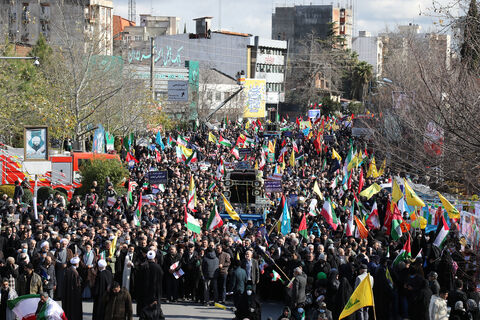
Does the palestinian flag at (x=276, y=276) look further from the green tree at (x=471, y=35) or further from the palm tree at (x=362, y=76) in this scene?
Answer: the palm tree at (x=362, y=76)

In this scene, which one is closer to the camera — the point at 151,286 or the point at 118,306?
the point at 118,306

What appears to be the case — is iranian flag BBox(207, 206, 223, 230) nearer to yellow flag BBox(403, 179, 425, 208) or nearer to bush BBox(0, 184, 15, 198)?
yellow flag BBox(403, 179, 425, 208)

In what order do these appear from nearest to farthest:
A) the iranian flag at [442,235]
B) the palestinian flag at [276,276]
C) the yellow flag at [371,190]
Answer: the palestinian flag at [276,276], the iranian flag at [442,235], the yellow flag at [371,190]

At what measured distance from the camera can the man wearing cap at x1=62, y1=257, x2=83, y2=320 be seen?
14562 mm

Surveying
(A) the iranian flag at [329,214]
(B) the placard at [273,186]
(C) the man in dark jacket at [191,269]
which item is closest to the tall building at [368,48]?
(B) the placard at [273,186]

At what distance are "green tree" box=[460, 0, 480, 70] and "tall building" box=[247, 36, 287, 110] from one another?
7576cm

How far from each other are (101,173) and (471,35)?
17157mm

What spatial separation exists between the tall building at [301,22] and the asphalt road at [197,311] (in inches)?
4071

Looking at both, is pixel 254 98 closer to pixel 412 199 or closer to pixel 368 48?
pixel 368 48

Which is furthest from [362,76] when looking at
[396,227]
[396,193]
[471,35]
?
[471,35]

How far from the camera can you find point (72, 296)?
574 inches

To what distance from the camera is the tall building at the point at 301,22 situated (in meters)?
122

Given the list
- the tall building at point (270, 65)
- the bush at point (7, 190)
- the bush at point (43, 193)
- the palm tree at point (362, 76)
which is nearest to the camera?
the bush at point (43, 193)

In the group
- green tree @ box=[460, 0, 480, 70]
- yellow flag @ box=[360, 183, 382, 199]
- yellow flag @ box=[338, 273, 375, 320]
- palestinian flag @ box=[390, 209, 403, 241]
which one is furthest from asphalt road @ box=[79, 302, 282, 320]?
yellow flag @ box=[360, 183, 382, 199]
